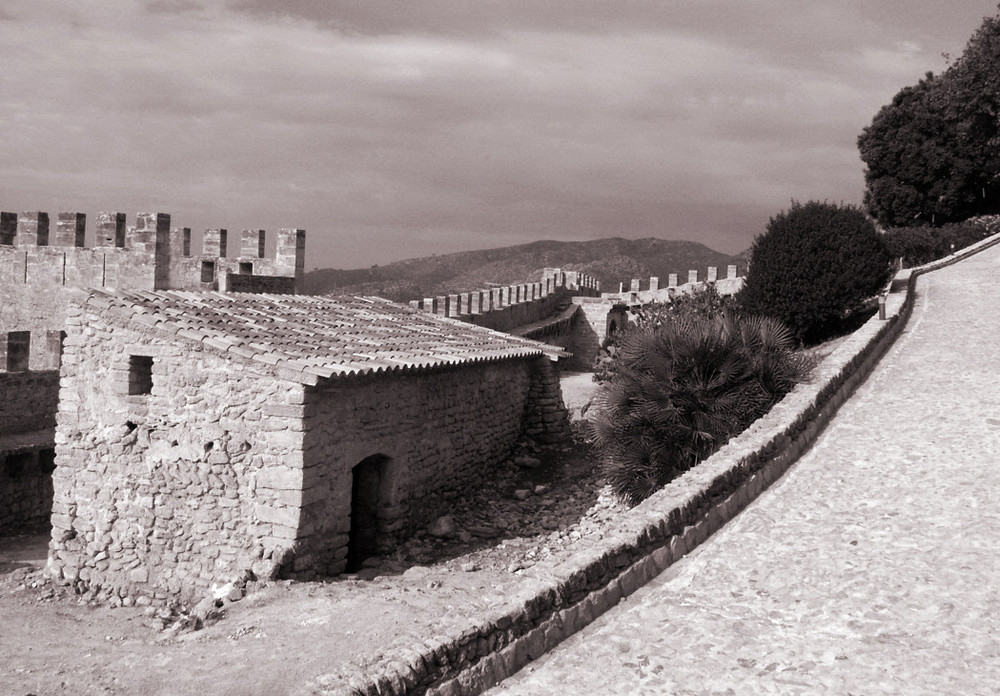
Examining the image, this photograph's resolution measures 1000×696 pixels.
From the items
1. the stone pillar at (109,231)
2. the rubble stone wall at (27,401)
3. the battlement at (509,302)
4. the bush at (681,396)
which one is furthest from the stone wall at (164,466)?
the stone pillar at (109,231)

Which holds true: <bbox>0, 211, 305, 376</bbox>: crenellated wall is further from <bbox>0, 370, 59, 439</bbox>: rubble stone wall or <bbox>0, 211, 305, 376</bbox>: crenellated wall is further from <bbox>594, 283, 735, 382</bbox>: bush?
<bbox>594, 283, 735, 382</bbox>: bush

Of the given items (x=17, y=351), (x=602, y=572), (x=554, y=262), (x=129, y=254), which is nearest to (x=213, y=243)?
(x=129, y=254)

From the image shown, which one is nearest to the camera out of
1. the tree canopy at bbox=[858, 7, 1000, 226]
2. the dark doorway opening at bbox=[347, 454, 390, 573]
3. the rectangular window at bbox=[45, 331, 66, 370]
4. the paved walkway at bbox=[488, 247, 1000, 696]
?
the paved walkway at bbox=[488, 247, 1000, 696]

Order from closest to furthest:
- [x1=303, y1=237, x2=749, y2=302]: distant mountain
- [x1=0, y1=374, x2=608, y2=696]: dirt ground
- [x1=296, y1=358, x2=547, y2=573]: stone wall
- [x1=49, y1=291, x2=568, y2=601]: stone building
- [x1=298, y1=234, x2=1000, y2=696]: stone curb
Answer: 1. [x1=298, y1=234, x2=1000, y2=696]: stone curb
2. [x1=0, y1=374, x2=608, y2=696]: dirt ground
3. [x1=49, y1=291, x2=568, y2=601]: stone building
4. [x1=296, y1=358, x2=547, y2=573]: stone wall
5. [x1=303, y1=237, x2=749, y2=302]: distant mountain

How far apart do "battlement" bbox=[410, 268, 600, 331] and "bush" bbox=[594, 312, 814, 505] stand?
7323mm

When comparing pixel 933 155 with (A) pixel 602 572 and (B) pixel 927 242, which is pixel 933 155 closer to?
(B) pixel 927 242

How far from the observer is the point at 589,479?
551 inches

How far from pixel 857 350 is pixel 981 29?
2614 centimetres

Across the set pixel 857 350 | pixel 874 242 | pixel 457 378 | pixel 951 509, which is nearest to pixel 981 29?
pixel 874 242

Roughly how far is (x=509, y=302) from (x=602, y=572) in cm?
2035

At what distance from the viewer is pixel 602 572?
568 centimetres

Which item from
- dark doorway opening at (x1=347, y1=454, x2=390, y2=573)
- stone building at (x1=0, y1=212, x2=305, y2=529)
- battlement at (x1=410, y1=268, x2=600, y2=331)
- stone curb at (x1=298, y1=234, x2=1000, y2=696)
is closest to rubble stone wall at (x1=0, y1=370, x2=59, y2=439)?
stone building at (x1=0, y1=212, x2=305, y2=529)

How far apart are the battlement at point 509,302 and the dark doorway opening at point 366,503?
700 cm

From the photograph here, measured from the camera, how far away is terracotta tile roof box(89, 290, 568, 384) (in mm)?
9805
